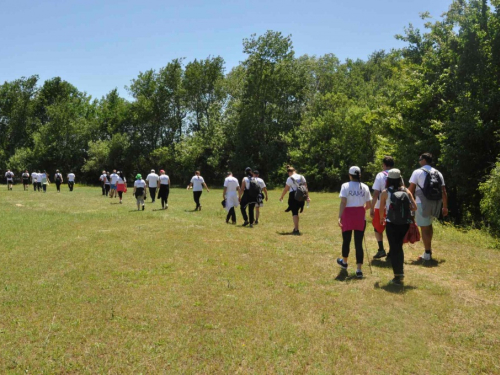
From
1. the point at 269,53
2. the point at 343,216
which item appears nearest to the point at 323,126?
the point at 269,53

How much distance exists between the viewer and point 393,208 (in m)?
7.06

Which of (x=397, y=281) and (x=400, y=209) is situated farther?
(x=397, y=281)

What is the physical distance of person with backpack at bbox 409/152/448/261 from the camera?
848cm

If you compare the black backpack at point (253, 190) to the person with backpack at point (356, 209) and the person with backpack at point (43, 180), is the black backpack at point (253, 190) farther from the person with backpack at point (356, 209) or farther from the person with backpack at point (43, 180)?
the person with backpack at point (43, 180)

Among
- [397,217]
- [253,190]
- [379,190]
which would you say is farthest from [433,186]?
[253,190]

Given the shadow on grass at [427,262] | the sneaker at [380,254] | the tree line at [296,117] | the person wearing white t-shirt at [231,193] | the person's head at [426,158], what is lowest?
the shadow on grass at [427,262]

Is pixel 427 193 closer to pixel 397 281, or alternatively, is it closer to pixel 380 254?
pixel 380 254

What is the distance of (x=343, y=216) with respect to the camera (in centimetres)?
775

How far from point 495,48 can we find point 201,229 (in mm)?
12351

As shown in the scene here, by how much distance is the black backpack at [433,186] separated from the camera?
848cm

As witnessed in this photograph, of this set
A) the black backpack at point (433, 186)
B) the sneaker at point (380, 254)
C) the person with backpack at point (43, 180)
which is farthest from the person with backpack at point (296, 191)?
the person with backpack at point (43, 180)

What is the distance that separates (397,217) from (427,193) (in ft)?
6.38

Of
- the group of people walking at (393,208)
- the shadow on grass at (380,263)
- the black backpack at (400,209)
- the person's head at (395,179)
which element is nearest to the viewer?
the black backpack at (400,209)

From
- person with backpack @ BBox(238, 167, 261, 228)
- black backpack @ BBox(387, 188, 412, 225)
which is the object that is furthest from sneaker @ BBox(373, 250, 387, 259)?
person with backpack @ BBox(238, 167, 261, 228)
